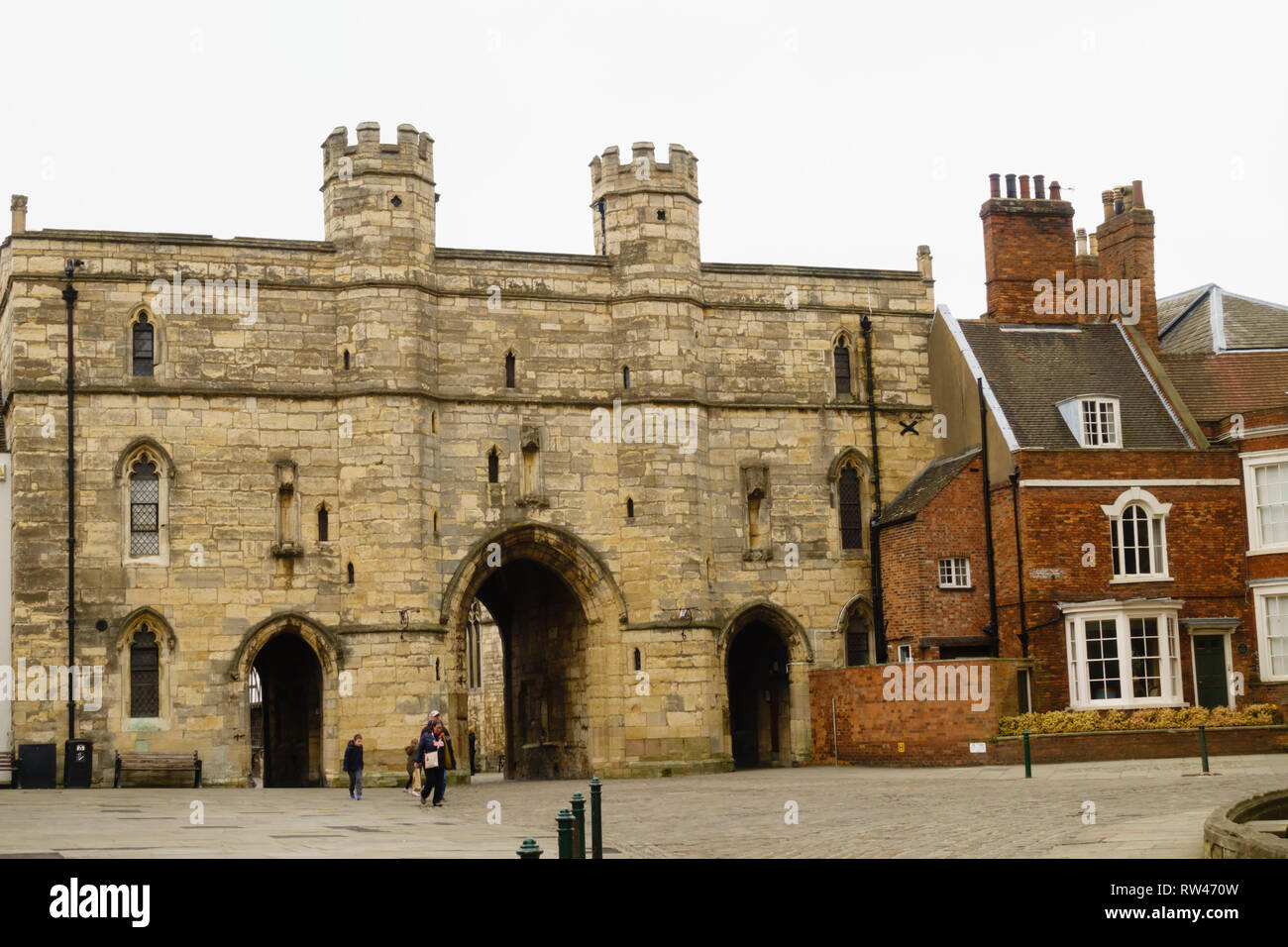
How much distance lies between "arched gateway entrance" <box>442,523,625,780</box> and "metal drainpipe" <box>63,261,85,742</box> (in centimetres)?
712

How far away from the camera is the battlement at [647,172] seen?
37406 mm

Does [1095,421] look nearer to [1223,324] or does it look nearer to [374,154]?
[1223,324]

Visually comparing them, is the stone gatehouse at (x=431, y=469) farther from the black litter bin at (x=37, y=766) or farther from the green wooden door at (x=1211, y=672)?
the green wooden door at (x=1211, y=672)

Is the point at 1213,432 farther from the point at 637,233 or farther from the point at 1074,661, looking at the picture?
the point at 637,233

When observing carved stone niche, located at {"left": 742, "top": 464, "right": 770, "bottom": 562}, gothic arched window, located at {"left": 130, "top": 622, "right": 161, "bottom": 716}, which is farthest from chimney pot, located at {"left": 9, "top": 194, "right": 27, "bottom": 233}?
carved stone niche, located at {"left": 742, "top": 464, "right": 770, "bottom": 562}

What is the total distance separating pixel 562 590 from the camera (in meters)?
38.5

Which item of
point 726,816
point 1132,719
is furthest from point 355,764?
point 1132,719

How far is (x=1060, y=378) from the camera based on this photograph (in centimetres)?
3812

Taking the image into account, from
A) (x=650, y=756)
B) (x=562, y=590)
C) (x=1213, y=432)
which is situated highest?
(x=1213, y=432)
